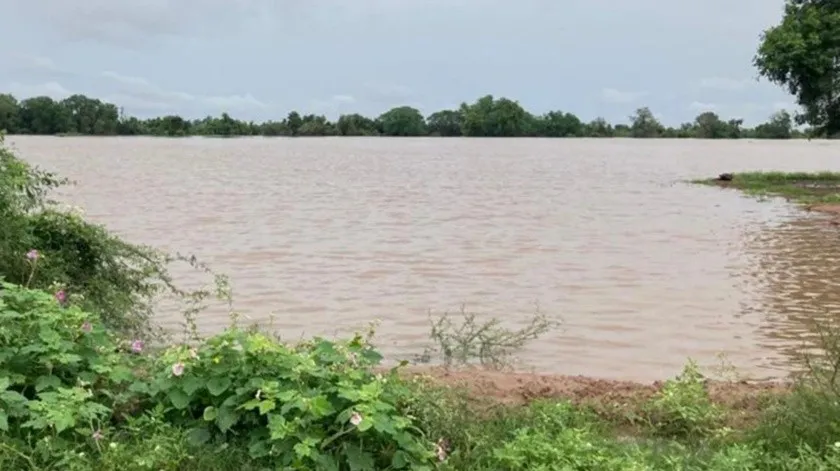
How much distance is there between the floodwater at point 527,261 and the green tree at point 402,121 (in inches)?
3740

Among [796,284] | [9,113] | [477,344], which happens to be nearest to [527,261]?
[796,284]

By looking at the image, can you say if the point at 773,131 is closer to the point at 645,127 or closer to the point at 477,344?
the point at 645,127

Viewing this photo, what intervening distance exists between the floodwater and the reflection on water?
4cm

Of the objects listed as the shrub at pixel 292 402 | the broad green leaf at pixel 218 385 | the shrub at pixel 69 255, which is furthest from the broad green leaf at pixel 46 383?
the shrub at pixel 69 255

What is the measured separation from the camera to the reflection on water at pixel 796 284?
9.30 m

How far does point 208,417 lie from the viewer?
4.16m

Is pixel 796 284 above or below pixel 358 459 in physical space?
below

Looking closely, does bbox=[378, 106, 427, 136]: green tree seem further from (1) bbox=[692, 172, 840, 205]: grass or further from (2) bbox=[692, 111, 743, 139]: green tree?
(1) bbox=[692, 172, 840, 205]: grass

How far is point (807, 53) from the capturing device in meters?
29.7

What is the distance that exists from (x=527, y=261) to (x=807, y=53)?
19.7 meters

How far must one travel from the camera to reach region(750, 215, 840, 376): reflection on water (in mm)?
9305

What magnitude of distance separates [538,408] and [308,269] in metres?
8.62

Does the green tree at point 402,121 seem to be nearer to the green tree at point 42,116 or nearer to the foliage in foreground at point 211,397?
the green tree at point 42,116

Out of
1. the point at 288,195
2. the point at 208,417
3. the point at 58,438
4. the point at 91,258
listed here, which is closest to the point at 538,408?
the point at 208,417
